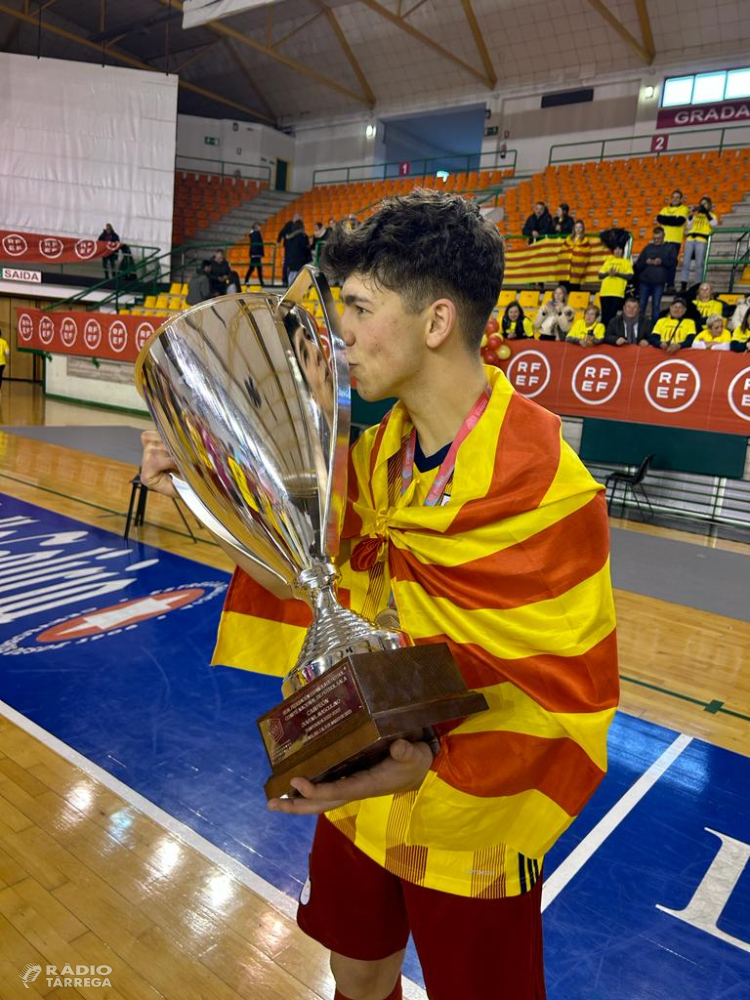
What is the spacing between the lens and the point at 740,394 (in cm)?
666

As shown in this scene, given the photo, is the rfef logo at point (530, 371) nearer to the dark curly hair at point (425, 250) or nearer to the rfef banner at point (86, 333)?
the rfef banner at point (86, 333)

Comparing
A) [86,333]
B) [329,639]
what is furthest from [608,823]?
[86,333]

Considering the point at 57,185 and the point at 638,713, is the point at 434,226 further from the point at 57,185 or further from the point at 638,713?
the point at 57,185

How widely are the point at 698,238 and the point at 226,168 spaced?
53.2 ft

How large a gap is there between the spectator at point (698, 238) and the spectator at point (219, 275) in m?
6.35

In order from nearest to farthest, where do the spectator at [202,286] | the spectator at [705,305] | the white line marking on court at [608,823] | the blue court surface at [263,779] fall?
the blue court surface at [263,779] < the white line marking on court at [608,823] < the spectator at [705,305] < the spectator at [202,286]

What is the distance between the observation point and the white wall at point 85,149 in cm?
1512

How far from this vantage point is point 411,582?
0.97 metres

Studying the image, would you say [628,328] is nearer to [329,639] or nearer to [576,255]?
[576,255]

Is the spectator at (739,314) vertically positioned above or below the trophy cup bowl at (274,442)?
above

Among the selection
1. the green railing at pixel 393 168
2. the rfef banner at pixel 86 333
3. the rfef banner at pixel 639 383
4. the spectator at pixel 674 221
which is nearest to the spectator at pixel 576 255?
the spectator at pixel 674 221

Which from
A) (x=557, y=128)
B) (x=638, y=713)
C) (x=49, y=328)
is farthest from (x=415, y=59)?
(x=638, y=713)

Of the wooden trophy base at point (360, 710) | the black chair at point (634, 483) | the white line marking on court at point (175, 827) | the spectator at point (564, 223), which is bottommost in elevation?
the white line marking on court at point (175, 827)

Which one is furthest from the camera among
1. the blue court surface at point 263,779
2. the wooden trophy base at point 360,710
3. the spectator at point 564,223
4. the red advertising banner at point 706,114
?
the red advertising banner at point 706,114
